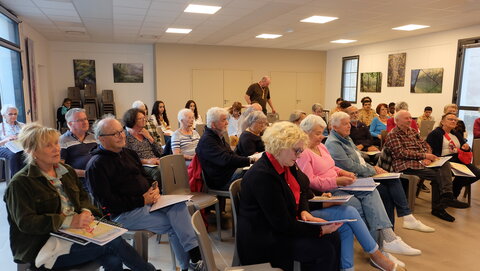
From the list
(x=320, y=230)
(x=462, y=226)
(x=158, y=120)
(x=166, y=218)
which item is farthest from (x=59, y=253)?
(x=158, y=120)

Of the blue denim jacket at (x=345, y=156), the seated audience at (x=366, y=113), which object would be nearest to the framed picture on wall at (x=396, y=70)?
the seated audience at (x=366, y=113)

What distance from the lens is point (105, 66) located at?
35.0 feet

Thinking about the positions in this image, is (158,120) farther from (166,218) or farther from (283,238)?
(283,238)

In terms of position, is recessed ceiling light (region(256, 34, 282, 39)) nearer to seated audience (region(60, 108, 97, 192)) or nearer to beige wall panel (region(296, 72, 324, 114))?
beige wall panel (region(296, 72, 324, 114))

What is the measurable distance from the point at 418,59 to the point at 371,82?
5.82ft

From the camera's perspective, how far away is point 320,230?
1.96 metres

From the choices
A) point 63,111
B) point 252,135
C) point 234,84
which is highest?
point 234,84

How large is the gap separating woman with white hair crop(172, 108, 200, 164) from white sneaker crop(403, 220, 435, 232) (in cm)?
247

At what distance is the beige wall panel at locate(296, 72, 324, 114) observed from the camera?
12.3 meters

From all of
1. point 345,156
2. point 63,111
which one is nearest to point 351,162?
point 345,156

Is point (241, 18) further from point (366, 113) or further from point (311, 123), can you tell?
point (311, 123)

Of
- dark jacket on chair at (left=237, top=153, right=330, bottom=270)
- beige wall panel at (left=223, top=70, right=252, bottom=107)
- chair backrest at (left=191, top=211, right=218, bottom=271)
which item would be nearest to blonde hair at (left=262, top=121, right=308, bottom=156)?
dark jacket on chair at (left=237, top=153, right=330, bottom=270)

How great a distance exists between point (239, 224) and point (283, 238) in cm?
27

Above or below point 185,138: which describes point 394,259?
below
